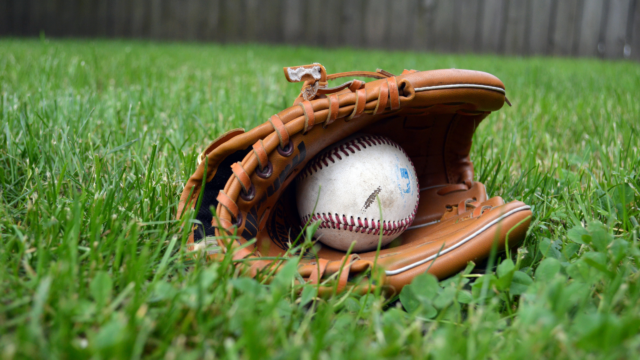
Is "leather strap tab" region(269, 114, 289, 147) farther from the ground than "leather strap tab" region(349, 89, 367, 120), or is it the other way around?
"leather strap tab" region(349, 89, 367, 120)

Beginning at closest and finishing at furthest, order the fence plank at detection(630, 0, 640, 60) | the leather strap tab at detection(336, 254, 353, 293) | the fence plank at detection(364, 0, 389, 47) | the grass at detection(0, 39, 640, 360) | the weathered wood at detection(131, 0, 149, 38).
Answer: the grass at detection(0, 39, 640, 360)
the leather strap tab at detection(336, 254, 353, 293)
the fence plank at detection(630, 0, 640, 60)
the fence plank at detection(364, 0, 389, 47)
the weathered wood at detection(131, 0, 149, 38)

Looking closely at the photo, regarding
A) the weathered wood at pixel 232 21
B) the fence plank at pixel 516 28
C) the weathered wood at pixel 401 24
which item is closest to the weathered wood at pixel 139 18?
the weathered wood at pixel 232 21

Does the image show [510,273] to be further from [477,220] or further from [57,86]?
[57,86]

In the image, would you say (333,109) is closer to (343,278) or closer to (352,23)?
(343,278)

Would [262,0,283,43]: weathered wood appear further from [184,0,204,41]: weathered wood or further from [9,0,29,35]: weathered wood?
[9,0,29,35]: weathered wood

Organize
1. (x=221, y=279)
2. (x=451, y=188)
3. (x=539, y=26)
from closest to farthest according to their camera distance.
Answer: (x=221, y=279)
(x=451, y=188)
(x=539, y=26)

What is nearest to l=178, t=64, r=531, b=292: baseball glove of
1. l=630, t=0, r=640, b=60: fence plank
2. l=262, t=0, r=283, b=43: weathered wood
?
l=262, t=0, r=283, b=43: weathered wood

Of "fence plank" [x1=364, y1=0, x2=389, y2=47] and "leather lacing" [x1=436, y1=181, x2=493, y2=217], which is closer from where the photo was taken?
"leather lacing" [x1=436, y1=181, x2=493, y2=217]

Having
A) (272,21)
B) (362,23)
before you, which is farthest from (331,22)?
(272,21)
